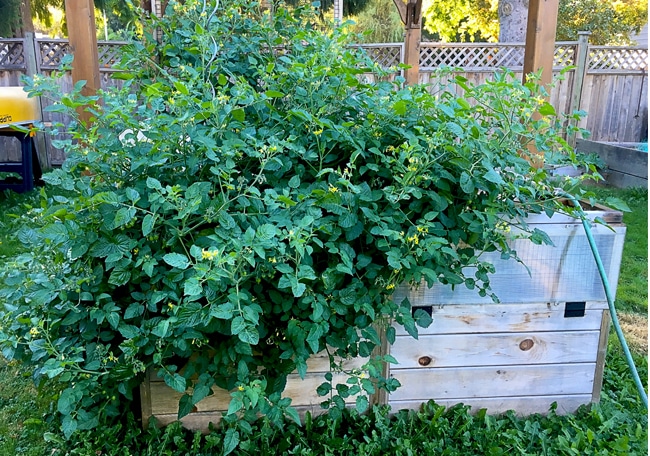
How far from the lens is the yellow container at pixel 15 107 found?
5.89 metres

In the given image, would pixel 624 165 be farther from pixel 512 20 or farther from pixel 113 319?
pixel 113 319

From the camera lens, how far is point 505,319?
2055 mm

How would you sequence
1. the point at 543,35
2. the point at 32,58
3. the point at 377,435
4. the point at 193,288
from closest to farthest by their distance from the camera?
1. the point at 193,288
2. the point at 377,435
3. the point at 543,35
4. the point at 32,58

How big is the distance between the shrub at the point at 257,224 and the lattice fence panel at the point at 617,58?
298 inches

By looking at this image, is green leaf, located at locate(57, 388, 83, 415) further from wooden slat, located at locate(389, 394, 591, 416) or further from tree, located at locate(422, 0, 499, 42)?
tree, located at locate(422, 0, 499, 42)

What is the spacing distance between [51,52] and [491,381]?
759 cm

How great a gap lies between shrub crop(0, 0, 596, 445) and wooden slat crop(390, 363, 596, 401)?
382 millimetres

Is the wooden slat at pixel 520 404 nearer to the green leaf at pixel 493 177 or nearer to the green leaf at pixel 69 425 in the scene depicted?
the green leaf at pixel 493 177

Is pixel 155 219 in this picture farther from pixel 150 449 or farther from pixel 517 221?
pixel 517 221

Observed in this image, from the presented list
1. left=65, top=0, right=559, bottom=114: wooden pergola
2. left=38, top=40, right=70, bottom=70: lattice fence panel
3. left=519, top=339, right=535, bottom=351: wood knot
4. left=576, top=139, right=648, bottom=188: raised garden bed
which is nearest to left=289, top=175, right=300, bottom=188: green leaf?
left=519, top=339, right=535, bottom=351: wood knot

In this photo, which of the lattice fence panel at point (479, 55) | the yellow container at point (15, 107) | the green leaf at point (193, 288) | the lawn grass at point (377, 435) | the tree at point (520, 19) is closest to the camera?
the green leaf at point (193, 288)

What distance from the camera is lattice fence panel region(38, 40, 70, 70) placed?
7309 mm

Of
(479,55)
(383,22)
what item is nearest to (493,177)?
(479,55)

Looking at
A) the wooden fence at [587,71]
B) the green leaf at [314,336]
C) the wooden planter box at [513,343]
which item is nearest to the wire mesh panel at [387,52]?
the wooden fence at [587,71]
